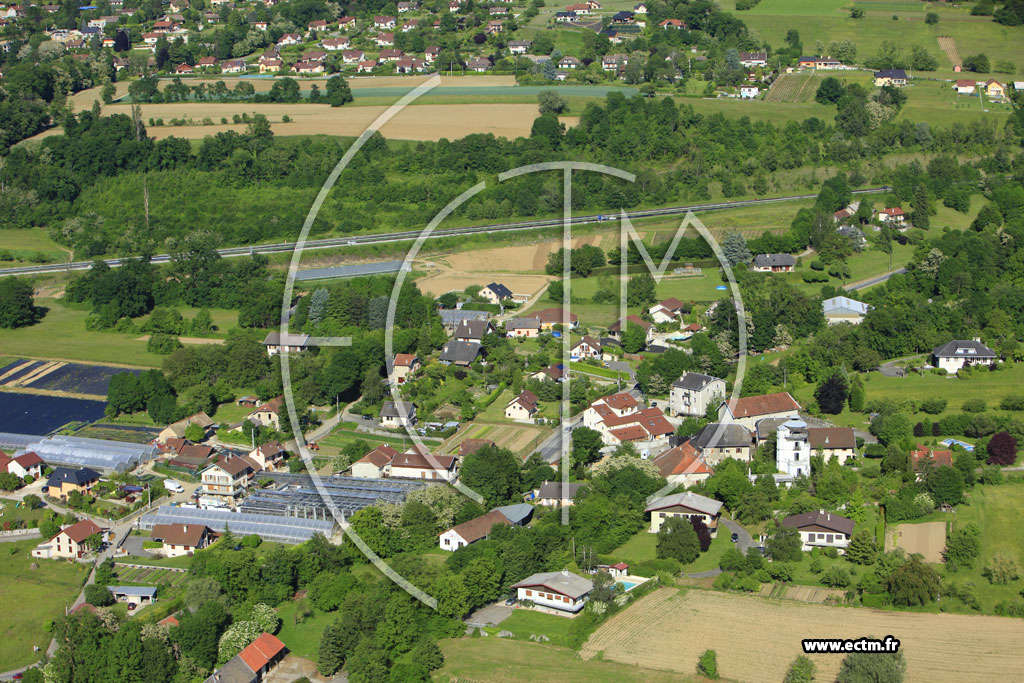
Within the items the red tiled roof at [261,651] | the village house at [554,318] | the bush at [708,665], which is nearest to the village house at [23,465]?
the red tiled roof at [261,651]

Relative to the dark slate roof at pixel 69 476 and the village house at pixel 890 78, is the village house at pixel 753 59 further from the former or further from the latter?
the dark slate roof at pixel 69 476

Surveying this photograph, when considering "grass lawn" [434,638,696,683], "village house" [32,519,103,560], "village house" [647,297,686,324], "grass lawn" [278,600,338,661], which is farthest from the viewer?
"village house" [647,297,686,324]

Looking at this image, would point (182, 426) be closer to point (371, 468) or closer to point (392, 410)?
point (392, 410)

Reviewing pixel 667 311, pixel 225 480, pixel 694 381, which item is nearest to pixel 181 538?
pixel 225 480

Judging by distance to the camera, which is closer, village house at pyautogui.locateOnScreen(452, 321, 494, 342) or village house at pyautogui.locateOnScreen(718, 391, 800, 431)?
village house at pyautogui.locateOnScreen(718, 391, 800, 431)

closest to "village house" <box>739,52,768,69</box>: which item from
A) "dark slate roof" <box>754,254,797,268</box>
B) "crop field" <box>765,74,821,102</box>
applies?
"crop field" <box>765,74,821,102</box>

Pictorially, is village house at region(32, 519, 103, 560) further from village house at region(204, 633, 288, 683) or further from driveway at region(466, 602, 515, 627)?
driveway at region(466, 602, 515, 627)
